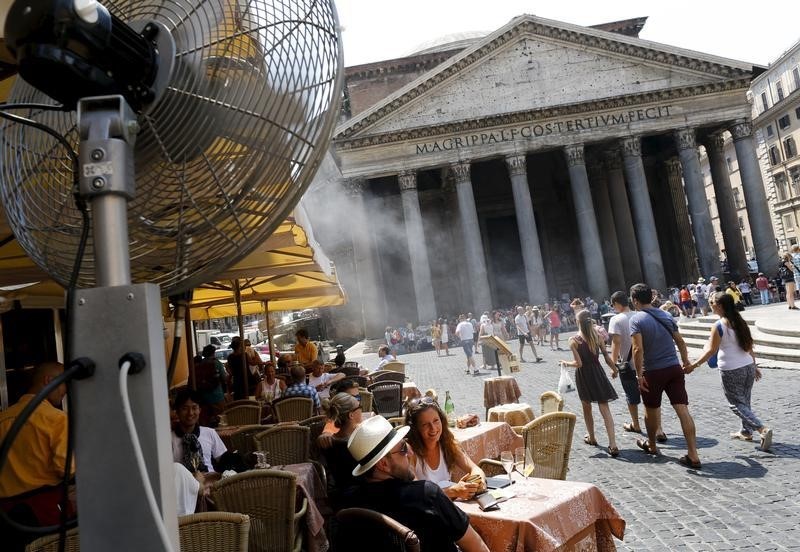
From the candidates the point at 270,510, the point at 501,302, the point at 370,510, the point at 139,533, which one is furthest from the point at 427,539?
the point at 501,302

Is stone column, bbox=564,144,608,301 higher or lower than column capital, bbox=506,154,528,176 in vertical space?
lower

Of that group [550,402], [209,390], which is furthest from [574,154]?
[550,402]

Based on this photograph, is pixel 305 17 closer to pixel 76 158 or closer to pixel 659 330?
pixel 76 158

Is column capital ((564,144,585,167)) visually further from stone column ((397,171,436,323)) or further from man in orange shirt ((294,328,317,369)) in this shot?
man in orange shirt ((294,328,317,369))

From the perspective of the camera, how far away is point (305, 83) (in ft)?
3.70

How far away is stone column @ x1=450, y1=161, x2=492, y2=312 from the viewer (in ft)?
80.5

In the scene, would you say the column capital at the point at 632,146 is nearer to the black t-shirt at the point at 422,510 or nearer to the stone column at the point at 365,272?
the stone column at the point at 365,272

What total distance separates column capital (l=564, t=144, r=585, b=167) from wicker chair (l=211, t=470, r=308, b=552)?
24.2 meters

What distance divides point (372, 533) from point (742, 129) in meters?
28.2

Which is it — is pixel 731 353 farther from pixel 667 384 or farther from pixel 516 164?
pixel 516 164

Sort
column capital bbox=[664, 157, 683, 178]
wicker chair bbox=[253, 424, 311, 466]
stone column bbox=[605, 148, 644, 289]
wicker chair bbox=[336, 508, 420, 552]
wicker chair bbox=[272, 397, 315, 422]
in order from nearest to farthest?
1. wicker chair bbox=[336, 508, 420, 552]
2. wicker chair bbox=[253, 424, 311, 466]
3. wicker chair bbox=[272, 397, 315, 422]
4. stone column bbox=[605, 148, 644, 289]
5. column capital bbox=[664, 157, 683, 178]

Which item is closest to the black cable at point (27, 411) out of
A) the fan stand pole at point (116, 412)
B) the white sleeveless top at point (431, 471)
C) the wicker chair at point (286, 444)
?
the fan stand pole at point (116, 412)

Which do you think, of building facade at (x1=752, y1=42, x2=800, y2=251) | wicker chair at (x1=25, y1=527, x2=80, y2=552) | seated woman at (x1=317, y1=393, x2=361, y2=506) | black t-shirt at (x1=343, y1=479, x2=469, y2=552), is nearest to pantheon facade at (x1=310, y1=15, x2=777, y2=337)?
building facade at (x1=752, y1=42, x2=800, y2=251)

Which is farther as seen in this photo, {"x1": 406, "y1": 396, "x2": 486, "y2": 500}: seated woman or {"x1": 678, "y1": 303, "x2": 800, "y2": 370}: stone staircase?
{"x1": 678, "y1": 303, "x2": 800, "y2": 370}: stone staircase
